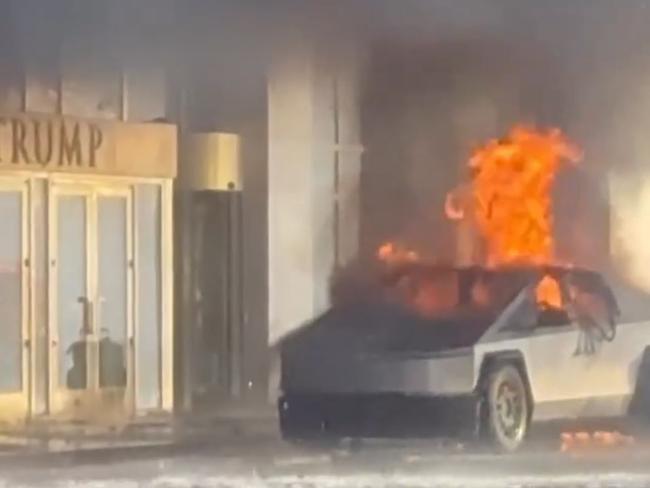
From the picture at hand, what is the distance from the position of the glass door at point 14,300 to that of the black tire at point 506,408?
9.80 feet

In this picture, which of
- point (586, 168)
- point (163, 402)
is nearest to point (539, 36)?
point (586, 168)

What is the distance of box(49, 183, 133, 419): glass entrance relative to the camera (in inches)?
535

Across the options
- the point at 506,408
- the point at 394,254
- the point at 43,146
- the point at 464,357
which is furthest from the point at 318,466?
the point at 43,146

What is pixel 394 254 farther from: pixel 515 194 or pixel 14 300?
pixel 14 300

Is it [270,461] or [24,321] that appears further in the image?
[24,321]

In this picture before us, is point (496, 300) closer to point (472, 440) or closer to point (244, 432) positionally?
point (472, 440)

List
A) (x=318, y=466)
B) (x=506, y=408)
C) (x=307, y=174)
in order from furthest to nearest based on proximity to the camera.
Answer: (x=307, y=174)
(x=506, y=408)
(x=318, y=466)

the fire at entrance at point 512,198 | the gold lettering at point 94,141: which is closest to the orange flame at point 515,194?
the fire at entrance at point 512,198

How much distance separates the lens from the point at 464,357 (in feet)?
39.0

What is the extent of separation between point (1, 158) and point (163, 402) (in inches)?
77.5

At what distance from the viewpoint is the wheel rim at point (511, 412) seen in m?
→ 12.1

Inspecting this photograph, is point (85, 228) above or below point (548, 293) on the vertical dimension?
above

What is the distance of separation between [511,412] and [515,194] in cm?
142

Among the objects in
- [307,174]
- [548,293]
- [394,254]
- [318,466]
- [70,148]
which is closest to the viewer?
[318,466]
